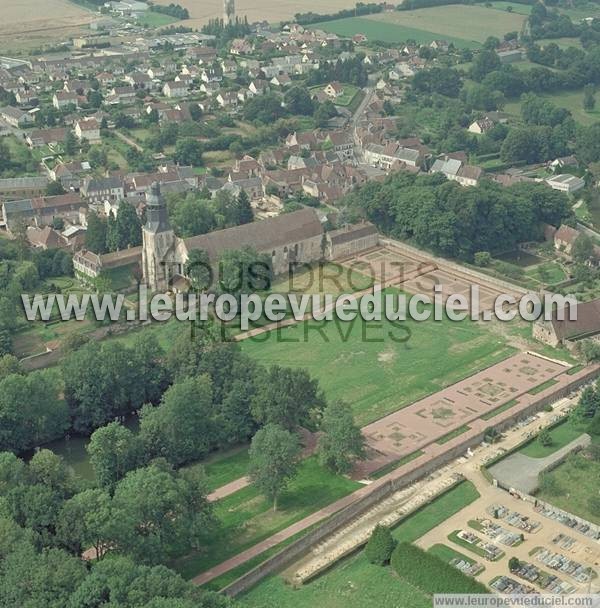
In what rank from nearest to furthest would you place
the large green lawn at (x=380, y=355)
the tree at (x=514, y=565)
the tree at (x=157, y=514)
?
the tree at (x=157, y=514)
the tree at (x=514, y=565)
the large green lawn at (x=380, y=355)

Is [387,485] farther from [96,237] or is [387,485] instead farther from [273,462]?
[96,237]

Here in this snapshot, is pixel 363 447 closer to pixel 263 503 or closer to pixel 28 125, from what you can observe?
pixel 263 503

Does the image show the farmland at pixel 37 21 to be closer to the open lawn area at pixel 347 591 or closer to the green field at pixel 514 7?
the green field at pixel 514 7

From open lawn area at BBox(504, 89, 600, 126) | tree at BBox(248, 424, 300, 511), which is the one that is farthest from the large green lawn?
open lawn area at BBox(504, 89, 600, 126)

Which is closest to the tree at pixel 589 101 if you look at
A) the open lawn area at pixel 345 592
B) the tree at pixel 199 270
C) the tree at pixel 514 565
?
the tree at pixel 199 270

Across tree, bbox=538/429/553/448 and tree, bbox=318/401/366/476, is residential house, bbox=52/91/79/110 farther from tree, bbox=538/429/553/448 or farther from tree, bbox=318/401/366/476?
tree, bbox=538/429/553/448

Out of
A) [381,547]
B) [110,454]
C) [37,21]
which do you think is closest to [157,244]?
[110,454]
